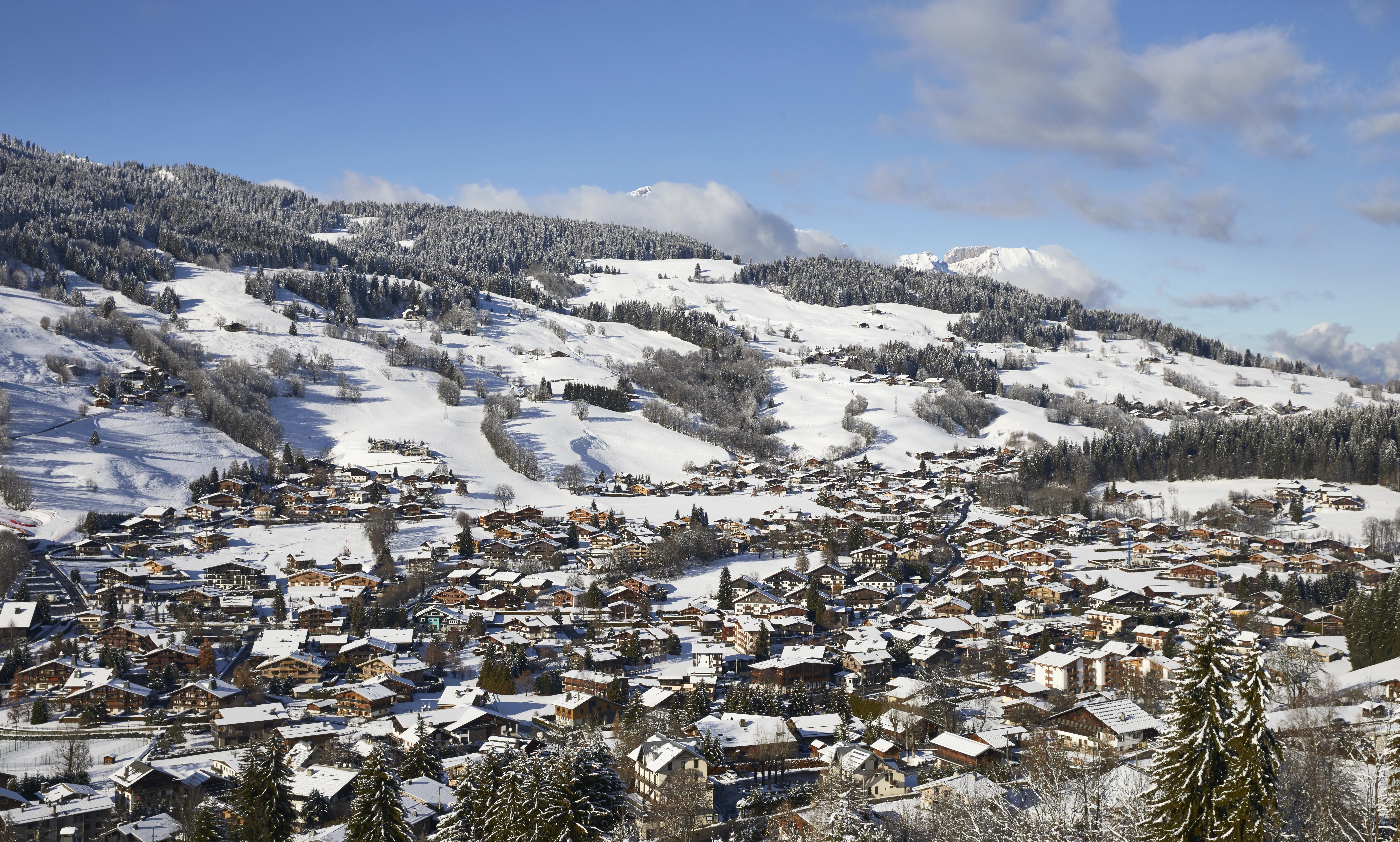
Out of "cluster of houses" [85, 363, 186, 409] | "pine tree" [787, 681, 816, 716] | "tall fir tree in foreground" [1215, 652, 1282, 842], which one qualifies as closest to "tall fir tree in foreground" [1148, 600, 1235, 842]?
"tall fir tree in foreground" [1215, 652, 1282, 842]

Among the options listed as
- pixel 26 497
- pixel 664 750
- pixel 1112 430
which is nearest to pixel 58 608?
pixel 26 497

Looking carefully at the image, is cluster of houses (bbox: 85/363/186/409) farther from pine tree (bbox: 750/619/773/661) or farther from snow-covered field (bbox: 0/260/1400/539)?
pine tree (bbox: 750/619/773/661)

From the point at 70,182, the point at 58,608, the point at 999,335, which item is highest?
the point at 70,182

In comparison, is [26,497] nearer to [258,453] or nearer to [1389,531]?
[258,453]

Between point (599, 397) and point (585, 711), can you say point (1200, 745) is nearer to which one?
point (585, 711)

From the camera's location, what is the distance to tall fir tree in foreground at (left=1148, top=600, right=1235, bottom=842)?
32.6 ft

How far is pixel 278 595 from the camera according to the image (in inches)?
1388

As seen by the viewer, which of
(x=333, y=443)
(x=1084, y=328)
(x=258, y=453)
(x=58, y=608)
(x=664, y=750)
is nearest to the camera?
(x=664, y=750)

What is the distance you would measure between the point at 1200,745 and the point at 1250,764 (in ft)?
1.57

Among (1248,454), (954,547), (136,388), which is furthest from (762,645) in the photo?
(136,388)

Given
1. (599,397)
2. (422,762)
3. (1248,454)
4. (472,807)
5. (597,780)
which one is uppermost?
(599,397)

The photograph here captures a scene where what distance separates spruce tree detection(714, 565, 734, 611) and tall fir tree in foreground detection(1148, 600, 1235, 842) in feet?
86.8

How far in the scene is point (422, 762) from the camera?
2064cm

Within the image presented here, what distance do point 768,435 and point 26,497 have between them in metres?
49.7
